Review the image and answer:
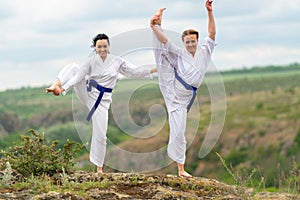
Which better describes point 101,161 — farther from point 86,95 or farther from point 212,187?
point 212,187

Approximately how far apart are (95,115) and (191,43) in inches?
83.6

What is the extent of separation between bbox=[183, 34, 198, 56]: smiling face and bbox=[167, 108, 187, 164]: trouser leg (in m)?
1.03

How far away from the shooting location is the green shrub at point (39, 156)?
39.0ft

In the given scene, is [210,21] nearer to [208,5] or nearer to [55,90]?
[208,5]

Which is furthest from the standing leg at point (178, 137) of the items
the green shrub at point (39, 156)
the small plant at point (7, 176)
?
the small plant at point (7, 176)

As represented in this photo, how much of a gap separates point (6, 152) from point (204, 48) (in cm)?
377

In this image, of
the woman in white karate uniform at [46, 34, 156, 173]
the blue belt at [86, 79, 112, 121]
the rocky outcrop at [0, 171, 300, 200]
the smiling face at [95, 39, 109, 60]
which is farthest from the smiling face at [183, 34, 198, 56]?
the rocky outcrop at [0, 171, 300, 200]

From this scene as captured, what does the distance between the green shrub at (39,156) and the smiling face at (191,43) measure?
2550mm

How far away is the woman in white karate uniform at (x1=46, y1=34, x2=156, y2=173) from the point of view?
13.3m

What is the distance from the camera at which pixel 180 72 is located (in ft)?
42.0

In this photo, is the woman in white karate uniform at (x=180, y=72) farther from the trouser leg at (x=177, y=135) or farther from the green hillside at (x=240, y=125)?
the green hillside at (x=240, y=125)

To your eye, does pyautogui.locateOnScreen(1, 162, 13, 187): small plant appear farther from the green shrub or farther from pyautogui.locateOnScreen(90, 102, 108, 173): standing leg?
pyautogui.locateOnScreen(90, 102, 108, 173): standing leg

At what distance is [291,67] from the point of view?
152375 millimetres

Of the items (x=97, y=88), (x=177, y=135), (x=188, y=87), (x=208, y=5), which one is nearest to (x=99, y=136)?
(x=97, y=88)
